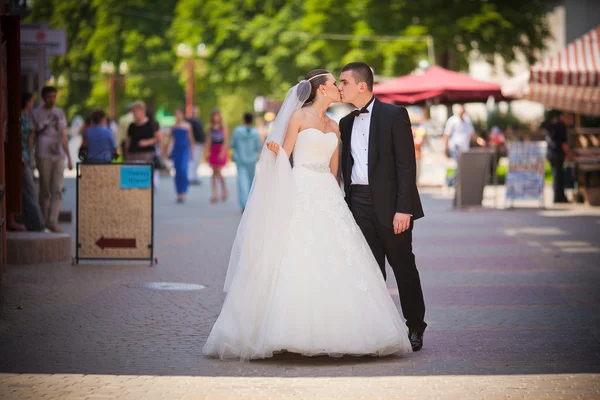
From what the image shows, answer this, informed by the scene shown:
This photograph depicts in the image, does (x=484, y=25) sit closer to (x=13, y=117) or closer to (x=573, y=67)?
(x=573, y=67)

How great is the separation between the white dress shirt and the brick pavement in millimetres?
1241

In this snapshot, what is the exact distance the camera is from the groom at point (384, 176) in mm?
7855

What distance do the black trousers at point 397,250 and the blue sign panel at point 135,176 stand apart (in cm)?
509

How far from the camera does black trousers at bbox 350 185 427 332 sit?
26.2 feet

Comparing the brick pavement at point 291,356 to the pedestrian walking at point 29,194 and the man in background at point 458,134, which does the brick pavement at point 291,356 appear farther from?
the man in background at point 458,134

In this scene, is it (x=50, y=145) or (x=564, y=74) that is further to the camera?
(x=564, y=74)

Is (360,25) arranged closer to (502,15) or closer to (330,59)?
(330,59)

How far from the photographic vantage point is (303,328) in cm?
742

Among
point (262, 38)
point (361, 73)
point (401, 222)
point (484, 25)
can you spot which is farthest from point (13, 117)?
point (262, 38)

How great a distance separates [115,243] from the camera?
42.4ft

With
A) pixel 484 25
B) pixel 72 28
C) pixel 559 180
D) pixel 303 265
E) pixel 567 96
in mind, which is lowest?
pixel 303 265

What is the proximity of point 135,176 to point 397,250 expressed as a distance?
17.9 ft

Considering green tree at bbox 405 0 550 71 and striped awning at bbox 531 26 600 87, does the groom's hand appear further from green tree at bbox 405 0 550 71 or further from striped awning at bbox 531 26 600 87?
green tree at bbox 405 0 550 71

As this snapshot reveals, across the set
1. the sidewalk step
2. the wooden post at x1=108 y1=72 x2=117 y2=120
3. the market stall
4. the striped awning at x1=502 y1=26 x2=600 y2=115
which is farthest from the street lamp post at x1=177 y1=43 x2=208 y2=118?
the sidewalk step
